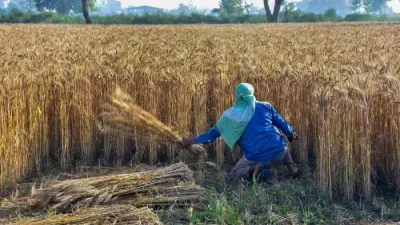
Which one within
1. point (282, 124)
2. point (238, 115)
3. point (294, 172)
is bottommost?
point (294, 172)

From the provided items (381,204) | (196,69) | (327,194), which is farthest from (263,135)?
(196,69)

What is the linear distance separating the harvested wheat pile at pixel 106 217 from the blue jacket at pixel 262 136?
1.37 metres

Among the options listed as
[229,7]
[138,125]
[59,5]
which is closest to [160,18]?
[229,7]

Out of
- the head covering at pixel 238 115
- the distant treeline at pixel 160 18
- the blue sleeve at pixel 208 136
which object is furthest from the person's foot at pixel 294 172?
the distant treeline at pixel 160 18

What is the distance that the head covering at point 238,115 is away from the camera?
560 centimetres

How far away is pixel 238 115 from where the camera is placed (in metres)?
5.64

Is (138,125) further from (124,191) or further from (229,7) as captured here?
(229,7)

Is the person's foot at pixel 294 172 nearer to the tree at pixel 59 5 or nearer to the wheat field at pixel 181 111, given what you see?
the wheat field at pixel 181 111

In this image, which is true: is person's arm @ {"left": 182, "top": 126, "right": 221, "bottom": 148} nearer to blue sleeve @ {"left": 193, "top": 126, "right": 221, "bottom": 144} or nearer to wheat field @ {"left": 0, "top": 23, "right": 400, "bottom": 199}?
blue sleeve @ {"left": 193, "top": 126, "right": 221, "bottom": 144}

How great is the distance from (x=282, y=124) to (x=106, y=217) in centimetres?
218

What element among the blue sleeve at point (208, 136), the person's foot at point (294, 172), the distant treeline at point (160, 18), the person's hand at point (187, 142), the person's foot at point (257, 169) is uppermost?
the distant treeline at point (160, 18)

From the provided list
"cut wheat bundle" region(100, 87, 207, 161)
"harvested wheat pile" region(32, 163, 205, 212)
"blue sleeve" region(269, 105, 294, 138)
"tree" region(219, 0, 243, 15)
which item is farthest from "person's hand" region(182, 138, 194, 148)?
"tree" region(219, 0, 243, 15)

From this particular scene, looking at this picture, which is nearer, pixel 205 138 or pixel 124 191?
pixel 124 191

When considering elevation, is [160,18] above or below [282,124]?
above
